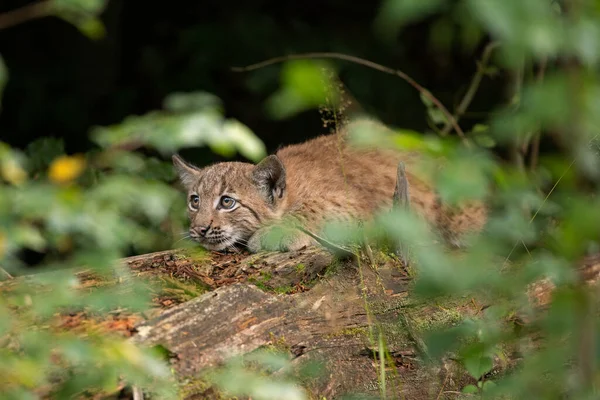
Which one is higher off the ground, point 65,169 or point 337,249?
point 65,169

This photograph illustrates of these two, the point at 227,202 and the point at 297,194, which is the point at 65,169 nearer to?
the point at 227,202

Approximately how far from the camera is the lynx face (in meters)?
4.77

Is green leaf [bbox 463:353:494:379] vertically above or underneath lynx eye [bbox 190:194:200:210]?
above

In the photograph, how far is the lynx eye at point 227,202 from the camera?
4.95 m

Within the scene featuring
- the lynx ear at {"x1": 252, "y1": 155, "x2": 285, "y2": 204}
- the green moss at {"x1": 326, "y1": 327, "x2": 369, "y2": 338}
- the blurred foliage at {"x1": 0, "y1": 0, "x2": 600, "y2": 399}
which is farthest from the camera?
the lynx ear at {"x1": 252, "y1": 155, "x2": 285, "y2": 204}

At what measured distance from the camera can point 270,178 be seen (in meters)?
5.02

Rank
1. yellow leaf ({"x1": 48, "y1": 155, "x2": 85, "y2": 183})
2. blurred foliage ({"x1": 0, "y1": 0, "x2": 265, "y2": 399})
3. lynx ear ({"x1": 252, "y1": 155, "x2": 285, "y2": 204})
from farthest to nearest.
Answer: lynx ear ({"x1": 252, "y1": 155, "x2": 285, "y2": 204}) < yellow leaf ({"x1": 48, "y1": 155, "x2": 85, "y2": 183}) < blurred foliage ({"x1": 0, "y1": 0, "x2": 265, "y2": 399})

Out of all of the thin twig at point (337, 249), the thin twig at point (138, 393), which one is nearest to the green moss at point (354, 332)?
the thin twig at point (337, 249)

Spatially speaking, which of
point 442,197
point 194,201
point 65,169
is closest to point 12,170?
point 65,169

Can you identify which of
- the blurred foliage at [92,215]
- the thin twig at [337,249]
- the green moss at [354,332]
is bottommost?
the green moss at [354,332]

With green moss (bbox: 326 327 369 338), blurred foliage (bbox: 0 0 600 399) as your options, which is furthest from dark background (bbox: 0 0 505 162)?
blurred foliage (bbox: 0 0 600 399)

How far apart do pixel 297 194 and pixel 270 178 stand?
0.85 ft

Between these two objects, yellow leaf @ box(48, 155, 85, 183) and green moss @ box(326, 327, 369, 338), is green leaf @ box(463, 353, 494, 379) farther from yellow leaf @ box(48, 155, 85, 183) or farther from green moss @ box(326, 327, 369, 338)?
yellow leaf @ box(48, 155, 85, 183)

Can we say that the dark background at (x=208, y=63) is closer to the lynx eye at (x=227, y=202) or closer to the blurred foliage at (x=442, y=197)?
the lynx eye at (x=227, y=202)
